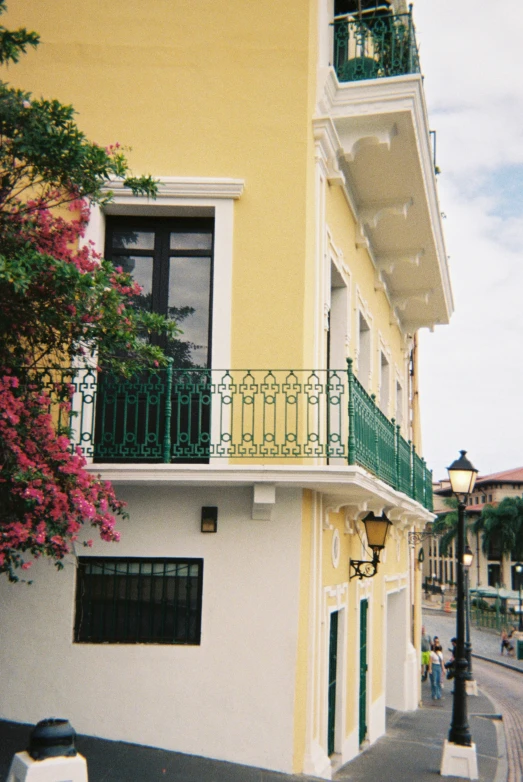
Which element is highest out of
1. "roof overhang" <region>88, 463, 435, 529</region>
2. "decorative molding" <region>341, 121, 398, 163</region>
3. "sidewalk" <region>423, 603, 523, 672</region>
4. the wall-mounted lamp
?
"decorative molding" <region>341, 121, 398, 163</region>

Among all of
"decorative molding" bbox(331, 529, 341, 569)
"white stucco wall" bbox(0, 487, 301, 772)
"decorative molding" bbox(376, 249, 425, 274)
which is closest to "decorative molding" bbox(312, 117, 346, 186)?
"decorative molding" bbox(376, 249, 425, 274)

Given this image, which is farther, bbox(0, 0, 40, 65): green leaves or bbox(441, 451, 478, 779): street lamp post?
bbox(441, 451, 478, 779): street lamp post

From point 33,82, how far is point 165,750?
24.2 ft

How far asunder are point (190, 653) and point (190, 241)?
14.9ft

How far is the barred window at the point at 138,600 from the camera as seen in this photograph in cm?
851

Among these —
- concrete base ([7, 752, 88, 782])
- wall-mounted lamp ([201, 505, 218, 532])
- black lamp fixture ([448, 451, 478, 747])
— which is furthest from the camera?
black lamp fixture ([448, 451, 478, 747])

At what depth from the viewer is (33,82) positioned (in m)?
9.51

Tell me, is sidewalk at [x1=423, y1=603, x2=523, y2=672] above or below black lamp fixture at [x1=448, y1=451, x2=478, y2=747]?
below

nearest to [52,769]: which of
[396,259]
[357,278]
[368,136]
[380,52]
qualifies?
[368,136]

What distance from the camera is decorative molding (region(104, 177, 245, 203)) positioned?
909 centimetres

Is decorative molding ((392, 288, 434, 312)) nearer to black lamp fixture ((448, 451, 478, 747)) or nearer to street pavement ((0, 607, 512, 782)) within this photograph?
black lamp fixture ((448, 451, 478, 747))

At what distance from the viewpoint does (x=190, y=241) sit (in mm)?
9578

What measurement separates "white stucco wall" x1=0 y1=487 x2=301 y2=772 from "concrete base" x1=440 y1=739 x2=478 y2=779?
168 inches

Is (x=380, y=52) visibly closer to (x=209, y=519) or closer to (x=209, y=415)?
(x=209, y=415)
